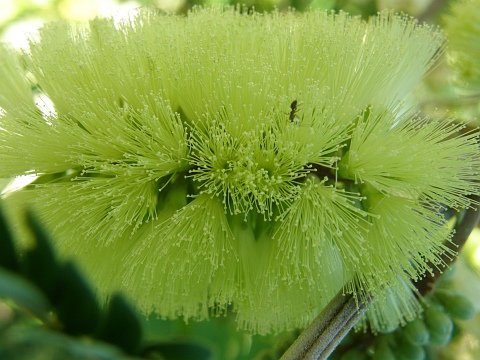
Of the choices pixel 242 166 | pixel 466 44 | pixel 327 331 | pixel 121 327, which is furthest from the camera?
pixel 466 44

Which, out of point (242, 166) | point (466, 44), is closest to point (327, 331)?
point (242, 166)

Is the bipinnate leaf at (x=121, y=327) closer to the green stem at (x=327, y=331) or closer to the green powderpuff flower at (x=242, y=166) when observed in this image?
the green stem at (x=327, y=331)

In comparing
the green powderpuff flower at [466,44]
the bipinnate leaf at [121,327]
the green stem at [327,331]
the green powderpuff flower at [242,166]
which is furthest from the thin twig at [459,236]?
the bipinnate leaf at [121,327]

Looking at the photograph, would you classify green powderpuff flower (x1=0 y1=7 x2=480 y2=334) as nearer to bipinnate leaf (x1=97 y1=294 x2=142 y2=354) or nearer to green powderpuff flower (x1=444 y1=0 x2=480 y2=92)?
green powderpuff flower (x1=444 y1=0 x2=480 y2=92)

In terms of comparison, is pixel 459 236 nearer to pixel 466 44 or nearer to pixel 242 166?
pixel 242 166

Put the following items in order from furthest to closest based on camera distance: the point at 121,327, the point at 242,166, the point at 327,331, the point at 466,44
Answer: the point at 466,44 → the point at 242,166 → the point at 327,331 → the point at 121,327

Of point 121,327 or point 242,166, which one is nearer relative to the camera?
point 121,327
